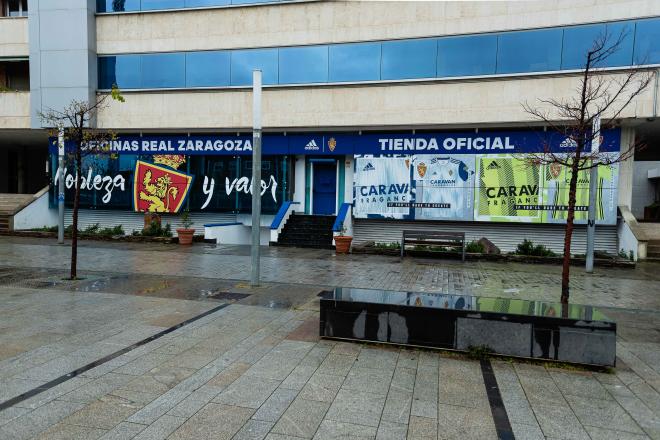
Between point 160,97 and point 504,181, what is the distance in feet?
48.9

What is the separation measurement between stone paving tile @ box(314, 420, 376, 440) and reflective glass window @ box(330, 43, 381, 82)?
15985mm

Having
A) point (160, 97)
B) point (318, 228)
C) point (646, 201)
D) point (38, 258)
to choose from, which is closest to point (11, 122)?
point (160, 97)

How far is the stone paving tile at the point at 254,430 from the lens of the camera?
3.42 metres

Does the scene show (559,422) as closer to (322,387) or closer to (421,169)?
(322,387)

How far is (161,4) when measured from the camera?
20188 mm

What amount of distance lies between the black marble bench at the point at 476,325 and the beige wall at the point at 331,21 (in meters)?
14.0

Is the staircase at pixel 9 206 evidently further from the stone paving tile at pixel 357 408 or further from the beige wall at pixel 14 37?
the stone paving tile at pixel 357 408

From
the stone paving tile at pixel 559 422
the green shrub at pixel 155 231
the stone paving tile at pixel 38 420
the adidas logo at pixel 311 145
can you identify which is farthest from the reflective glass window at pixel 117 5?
the stone paving tile at pixel 559 422

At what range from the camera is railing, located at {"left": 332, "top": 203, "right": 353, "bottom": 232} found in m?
16.6

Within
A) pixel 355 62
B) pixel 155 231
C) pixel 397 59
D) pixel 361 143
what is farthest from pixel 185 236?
pixel 397 59

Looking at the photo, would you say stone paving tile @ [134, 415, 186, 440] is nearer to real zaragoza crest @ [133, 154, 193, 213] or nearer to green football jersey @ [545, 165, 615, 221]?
green football jersey @ [545, 165, 615, 221]

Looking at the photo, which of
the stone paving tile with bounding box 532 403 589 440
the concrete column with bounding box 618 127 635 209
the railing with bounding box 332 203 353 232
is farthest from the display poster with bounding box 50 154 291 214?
the stone paving tile with bounding box 532 403 589 440

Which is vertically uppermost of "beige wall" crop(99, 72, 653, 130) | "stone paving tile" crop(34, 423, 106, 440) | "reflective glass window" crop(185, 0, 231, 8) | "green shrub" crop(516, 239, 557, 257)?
"reflective glass window" crop(185, 0, 231, 8)

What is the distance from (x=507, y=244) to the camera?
17203mm
